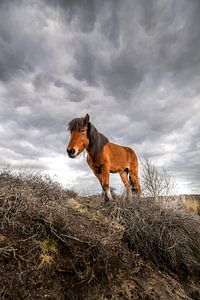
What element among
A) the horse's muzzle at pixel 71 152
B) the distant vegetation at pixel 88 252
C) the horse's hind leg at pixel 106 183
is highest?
the horse's muzzle at pixel 71 152

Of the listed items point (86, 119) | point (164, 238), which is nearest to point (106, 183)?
point (86, 119)

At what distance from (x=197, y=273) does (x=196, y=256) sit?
0.38 m

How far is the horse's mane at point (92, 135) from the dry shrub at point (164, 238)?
1771 mm

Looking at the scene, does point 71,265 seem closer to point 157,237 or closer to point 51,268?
point 51,268

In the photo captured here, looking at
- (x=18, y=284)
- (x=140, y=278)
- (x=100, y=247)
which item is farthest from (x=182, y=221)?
(x=18, y=284)

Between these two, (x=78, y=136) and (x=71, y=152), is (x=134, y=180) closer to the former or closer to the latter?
(x=78, y=136)

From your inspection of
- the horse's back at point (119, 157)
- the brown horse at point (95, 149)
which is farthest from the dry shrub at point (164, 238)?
the horse's back at point (119, 157)

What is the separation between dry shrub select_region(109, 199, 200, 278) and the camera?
3754 mm

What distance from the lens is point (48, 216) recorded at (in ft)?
10.7

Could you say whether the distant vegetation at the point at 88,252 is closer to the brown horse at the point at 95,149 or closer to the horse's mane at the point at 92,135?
the brown horse at the point at 95,149

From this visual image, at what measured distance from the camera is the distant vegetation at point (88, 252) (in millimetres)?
2576

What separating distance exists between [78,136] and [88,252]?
3.09 m

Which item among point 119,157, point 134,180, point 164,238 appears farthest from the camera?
point 134,180

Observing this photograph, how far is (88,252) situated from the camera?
9.77 feet
